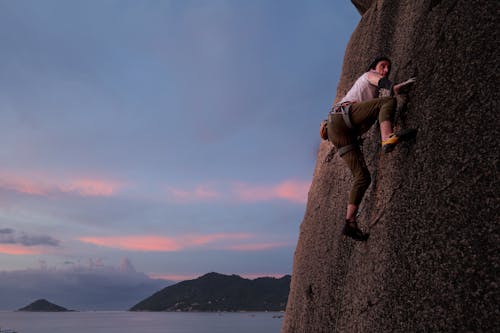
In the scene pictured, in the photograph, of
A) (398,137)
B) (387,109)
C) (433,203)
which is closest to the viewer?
(433,203)

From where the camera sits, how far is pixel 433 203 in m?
4.77

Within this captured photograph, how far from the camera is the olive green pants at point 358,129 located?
579cm

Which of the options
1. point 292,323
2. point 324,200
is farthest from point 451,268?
point 292,323

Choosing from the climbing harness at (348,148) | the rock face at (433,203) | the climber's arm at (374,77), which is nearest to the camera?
the rock face at (433,203)

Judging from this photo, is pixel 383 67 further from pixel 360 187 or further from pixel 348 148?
pixel 360 187

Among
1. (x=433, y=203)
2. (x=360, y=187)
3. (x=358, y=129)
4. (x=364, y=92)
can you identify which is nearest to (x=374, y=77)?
(x=364, y=92)

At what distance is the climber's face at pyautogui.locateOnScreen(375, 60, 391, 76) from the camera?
253 inches

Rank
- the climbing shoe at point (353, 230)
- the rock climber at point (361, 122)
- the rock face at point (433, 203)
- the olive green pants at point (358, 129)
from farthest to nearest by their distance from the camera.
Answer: the climbing shoe at point (353, 230)
the olive green pants at point (358, 129)
the rock climber at point (361, 122)
the rock face at point (433, 203)

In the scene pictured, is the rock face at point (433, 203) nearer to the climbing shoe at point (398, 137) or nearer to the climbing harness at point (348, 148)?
the climbing shoe at point (398, 137)

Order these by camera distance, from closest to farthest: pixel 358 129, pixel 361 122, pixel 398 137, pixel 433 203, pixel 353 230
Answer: pixel 433 203 → pixel 398 137 → pixel 353 230 → pixel 361 122 → pixel 358 129

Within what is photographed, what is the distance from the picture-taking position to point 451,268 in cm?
421

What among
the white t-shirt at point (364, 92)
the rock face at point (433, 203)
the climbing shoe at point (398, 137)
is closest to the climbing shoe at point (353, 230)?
the rock face at point (433, 203)

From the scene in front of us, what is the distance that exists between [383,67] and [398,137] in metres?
1.60

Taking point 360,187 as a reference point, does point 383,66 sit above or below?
above
